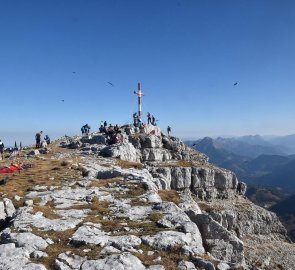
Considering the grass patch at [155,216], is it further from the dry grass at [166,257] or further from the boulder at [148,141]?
the boulder at [148,141]

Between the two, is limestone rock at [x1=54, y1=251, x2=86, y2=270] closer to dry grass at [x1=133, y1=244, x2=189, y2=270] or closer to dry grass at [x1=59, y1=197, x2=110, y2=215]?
dry grass at [x1=133, y1=244, x2=189, y2=270]

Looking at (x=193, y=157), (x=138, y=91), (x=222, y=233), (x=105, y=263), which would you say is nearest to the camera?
(x=105, y=263)

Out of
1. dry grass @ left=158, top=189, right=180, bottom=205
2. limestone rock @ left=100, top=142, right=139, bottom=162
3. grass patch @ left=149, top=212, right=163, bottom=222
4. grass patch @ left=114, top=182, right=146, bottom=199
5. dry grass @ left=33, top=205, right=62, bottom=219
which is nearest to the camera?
grass patch @ left=149, top=212, right=163, bottom=222

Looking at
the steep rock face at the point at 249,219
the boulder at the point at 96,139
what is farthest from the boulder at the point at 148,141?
the steep rock face at the point at 249,219

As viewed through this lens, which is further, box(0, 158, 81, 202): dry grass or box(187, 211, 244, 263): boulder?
box(0, 158, 81, 202): dry grass

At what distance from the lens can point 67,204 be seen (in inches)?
1053

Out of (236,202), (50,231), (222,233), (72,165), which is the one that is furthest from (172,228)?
(236,202)

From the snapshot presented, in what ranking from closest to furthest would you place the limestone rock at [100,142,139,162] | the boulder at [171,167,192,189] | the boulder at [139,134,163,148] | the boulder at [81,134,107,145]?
the limestone rock at [100,142,139,162]
the boulder at [81,134,107,145]
the boulder at [171,167,192,189]
the boulder at [139,134,163,148]

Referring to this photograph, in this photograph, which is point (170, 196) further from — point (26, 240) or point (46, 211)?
point (26, 240)

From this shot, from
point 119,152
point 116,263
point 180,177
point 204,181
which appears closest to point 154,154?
point 180,177

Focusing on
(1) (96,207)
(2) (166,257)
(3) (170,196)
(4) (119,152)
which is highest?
(4) (119,152)

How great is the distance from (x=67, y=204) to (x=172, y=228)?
386 inches

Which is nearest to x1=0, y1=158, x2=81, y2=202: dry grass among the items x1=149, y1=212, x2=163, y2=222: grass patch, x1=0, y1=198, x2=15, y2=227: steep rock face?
x1=0, y1=198, x2=15, y2=227: steep rock face

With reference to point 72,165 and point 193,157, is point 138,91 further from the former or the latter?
point 72,165
